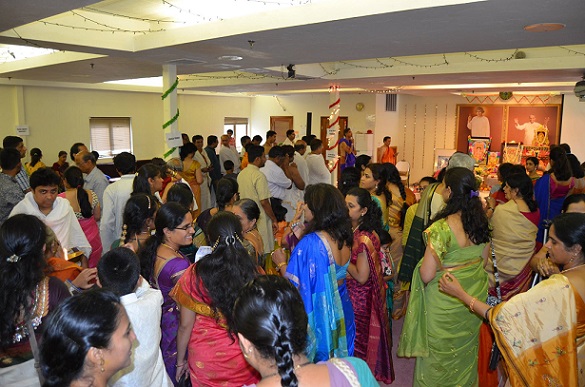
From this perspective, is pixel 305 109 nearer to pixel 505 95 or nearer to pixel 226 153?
pixel 505 95

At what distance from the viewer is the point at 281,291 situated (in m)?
1.37

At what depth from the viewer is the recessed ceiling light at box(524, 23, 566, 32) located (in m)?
3.58

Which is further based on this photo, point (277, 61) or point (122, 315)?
point (277, 61)

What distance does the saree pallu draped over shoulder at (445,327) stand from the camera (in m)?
2.83

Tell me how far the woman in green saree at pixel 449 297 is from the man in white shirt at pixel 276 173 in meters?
3.33

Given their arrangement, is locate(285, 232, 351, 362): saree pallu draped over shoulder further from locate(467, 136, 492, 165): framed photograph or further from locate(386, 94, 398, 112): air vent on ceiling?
locate(467, 136, 492, 165): framed photograph

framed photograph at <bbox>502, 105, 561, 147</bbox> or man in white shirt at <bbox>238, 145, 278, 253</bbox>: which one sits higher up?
framed photograph at <bbox>502, 105, 561, 147</bbox>

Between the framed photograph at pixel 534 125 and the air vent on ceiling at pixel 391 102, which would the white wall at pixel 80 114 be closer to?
the air vent on ceiling at pixel 391 102

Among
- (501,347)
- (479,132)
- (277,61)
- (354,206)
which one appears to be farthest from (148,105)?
(501,347)

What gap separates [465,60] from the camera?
675 cm

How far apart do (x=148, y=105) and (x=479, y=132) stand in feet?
29.3

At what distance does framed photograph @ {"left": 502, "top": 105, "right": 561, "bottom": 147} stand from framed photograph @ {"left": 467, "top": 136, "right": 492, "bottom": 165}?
0.58 m

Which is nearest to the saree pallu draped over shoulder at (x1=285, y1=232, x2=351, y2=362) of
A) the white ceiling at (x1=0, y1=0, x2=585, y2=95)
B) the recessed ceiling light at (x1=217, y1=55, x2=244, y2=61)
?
the white ceiling at (x1=0, y1=0, x2=585, y2=95)

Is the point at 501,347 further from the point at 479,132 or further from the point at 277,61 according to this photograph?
the point at 479,132
